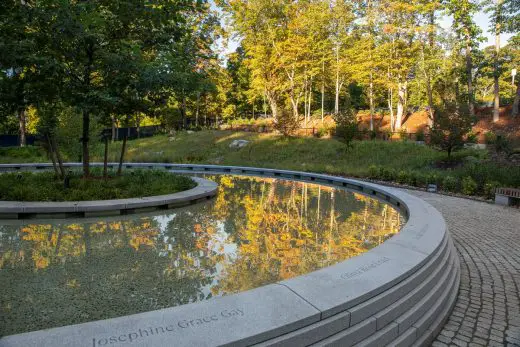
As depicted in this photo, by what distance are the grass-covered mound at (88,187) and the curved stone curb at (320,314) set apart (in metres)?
7.98

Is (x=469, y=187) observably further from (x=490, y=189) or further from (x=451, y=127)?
(x=451, y=127)

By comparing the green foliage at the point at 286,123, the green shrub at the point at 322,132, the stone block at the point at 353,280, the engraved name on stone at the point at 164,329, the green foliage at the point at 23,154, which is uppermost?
the green foliage at the point at 286,123

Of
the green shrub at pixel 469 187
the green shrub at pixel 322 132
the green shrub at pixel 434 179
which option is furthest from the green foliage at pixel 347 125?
the green shrub at pixel 469 187

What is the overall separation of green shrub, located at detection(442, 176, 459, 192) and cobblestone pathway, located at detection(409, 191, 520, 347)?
4.08 metres

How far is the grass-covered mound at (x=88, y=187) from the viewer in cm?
981

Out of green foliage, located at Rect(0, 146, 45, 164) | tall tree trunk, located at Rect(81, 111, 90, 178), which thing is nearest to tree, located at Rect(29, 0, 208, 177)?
tall tree trunk, located at Rect(81, 111, 90, 178)

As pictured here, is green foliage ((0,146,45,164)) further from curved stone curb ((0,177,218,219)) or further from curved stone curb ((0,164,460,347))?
curved stone curb ((0,164,460,347))

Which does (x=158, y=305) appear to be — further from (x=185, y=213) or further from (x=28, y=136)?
(x=28, y=136)

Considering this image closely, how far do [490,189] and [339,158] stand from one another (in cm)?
1145

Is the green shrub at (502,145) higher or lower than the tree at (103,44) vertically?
lower

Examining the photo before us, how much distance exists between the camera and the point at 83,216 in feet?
29.9

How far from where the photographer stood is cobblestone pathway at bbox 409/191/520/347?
411 centimetres

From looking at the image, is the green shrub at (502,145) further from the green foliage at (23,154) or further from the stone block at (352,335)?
the green foliage at (23,154)

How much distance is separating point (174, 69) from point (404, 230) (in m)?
8.06
